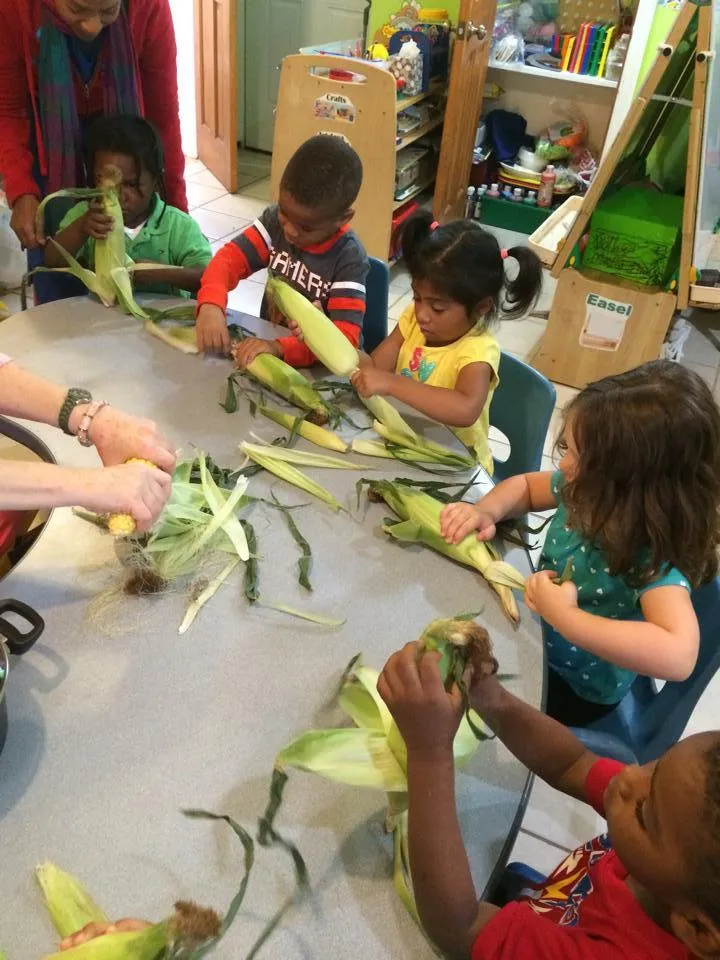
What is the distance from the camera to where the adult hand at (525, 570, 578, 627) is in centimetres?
106

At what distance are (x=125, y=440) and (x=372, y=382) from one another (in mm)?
540

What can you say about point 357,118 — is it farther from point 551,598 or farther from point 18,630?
point 18,630

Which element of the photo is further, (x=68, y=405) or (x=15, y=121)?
(x=15, y=121)

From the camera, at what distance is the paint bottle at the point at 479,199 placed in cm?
487

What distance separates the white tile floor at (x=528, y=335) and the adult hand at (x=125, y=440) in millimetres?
1193

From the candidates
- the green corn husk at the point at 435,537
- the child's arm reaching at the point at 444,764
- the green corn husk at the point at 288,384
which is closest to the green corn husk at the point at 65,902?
the child's arm reaching at the point at 444,764

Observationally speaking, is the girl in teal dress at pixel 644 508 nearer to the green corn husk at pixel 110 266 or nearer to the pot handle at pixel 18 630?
the pot handle at pixel 18 630

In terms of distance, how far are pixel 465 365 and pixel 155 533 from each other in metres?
0.76

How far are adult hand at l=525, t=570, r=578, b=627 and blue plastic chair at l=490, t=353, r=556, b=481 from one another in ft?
1.99

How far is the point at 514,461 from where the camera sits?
1.76 metres

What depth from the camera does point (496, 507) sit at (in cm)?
127

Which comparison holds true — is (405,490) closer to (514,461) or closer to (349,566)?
(349,566)

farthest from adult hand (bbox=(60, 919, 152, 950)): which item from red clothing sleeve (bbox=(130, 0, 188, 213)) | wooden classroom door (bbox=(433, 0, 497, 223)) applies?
wooden classroom door (bbox=(433, 0, 497, 223))

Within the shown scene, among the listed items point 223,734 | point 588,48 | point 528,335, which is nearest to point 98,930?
point 223,734
